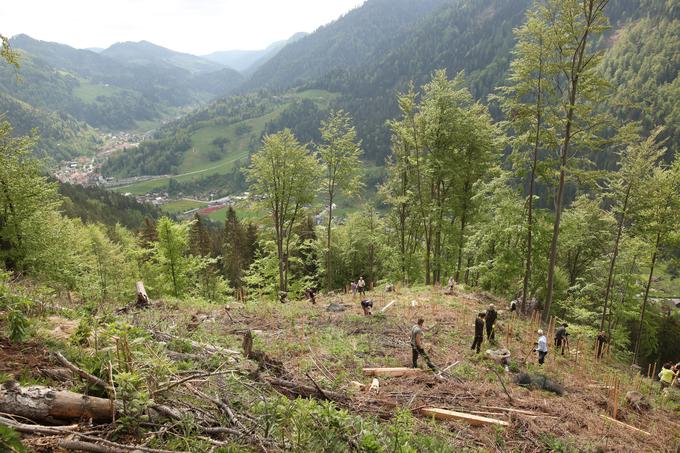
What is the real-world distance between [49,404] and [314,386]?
478 cm

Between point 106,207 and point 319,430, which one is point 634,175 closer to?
point 319,430

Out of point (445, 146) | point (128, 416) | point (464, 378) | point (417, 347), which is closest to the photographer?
point (128, 416)

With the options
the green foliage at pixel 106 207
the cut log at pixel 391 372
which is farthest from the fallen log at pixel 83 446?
the green foliage at pixel 106 207

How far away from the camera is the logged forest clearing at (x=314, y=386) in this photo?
5211 millimetres

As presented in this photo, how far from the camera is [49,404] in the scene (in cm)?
473

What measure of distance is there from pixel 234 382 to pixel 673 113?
159 m

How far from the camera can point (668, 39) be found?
5960 inches

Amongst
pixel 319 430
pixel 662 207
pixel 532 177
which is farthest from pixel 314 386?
pixel 662 207

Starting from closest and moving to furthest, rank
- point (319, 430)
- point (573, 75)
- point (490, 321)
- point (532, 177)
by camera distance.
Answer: point (319, 430), point (490, 321), point (573, 75), point (532, 177)

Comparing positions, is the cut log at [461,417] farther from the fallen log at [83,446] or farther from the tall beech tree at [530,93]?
the tall beech tree at [530,93]

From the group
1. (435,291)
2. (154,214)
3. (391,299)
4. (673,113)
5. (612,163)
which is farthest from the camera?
(154,214)

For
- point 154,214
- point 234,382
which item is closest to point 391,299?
point 234,382

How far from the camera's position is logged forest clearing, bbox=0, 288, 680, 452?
17.1 ft

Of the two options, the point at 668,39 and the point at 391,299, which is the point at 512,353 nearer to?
the point at 391,299
